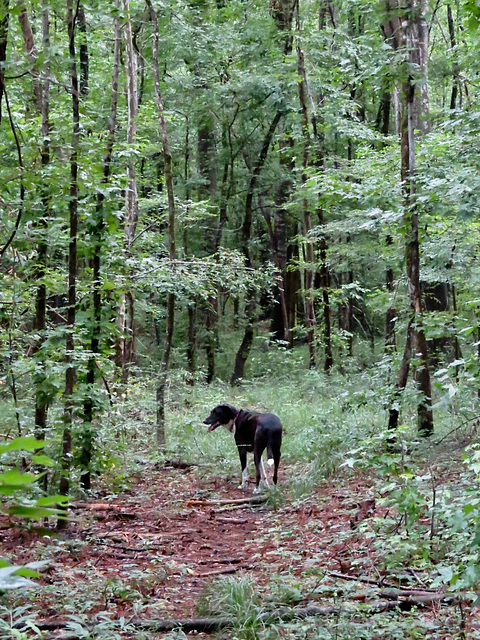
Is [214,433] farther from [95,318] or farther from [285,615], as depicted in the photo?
[285,615]

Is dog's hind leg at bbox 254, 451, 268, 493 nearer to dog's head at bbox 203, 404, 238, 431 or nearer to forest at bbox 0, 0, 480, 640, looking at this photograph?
forest at bbox 0, 0, 480, 640

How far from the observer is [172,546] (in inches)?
311

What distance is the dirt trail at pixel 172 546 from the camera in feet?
19.4

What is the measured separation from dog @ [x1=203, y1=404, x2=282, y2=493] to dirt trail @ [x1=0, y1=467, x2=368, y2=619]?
62 cm

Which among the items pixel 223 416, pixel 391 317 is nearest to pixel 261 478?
pixel 223 416

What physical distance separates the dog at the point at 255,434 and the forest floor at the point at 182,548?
1.73 feet

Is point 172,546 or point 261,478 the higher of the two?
point 261,478

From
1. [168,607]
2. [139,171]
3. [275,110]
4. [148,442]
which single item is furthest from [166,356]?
[139,171]

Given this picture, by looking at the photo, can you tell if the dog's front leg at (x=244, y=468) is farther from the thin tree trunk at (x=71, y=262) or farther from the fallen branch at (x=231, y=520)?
the thin tree trunk at (x=71, y=262)

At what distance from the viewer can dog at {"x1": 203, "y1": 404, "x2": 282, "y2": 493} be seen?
10.2 m

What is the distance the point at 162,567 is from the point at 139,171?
25.2 meters

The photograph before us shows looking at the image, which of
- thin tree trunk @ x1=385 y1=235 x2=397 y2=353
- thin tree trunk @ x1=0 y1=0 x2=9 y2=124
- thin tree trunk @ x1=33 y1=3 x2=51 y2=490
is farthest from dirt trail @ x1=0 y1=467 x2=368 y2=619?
thin tree trunk @ x1=0 y1=0 x2=9 y2=124

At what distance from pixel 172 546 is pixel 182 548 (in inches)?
4.7

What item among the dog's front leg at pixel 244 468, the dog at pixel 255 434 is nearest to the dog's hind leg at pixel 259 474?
the dog at pixel 255 434
